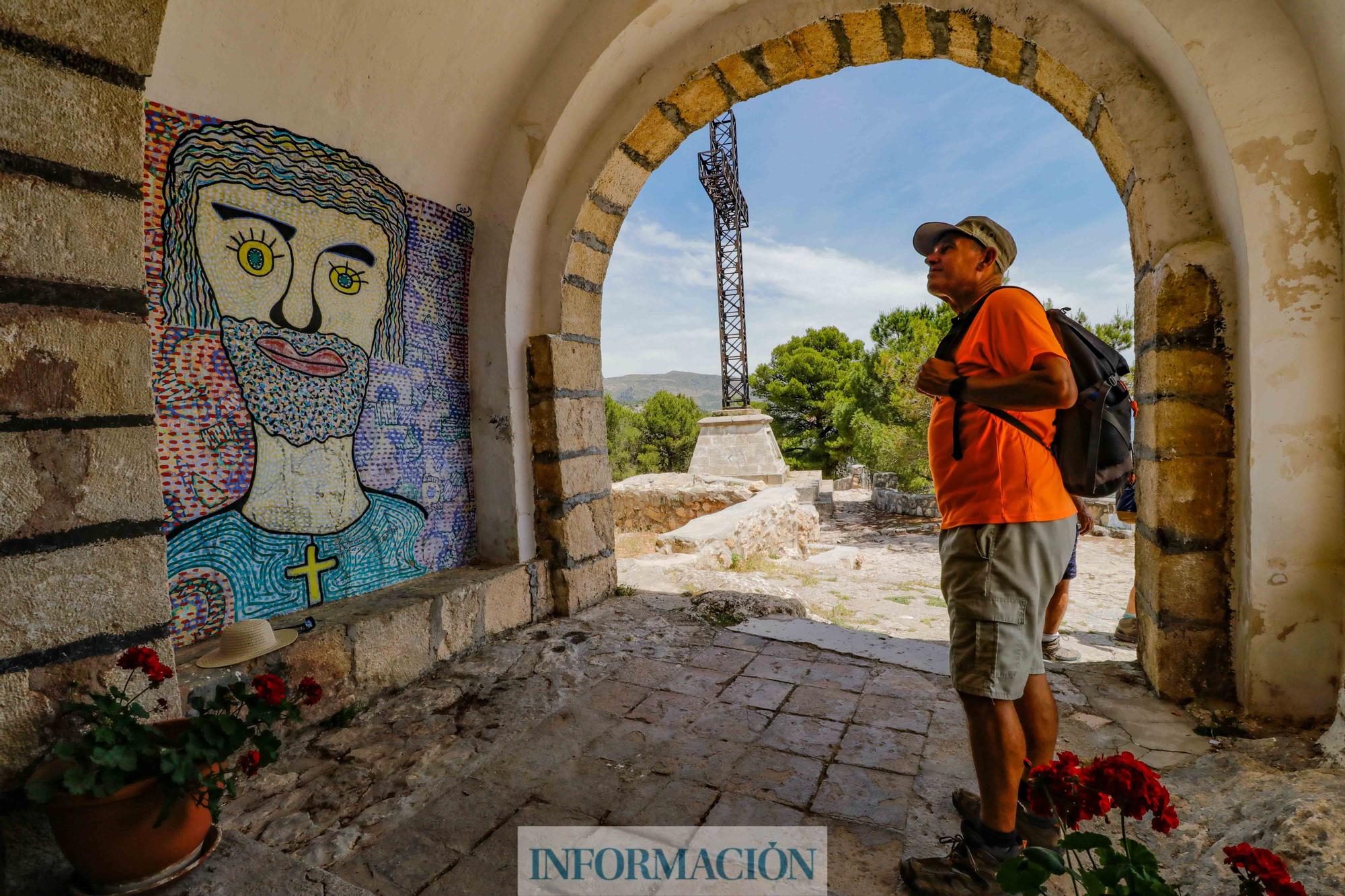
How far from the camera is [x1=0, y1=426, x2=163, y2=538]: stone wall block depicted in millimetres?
1341

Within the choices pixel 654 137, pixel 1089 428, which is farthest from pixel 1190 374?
pixel 654 137

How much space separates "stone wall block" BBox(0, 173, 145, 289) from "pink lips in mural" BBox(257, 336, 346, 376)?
119 cm

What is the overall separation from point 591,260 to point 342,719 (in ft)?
8.55

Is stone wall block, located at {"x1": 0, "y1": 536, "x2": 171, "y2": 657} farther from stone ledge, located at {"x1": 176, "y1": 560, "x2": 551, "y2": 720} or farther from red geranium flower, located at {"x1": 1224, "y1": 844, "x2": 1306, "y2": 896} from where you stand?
red geranium flower, located at {"x1": 1224, "y1": 844, "x2": 1306, "y2": 896}

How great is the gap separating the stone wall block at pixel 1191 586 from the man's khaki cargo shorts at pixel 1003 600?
4.38 ft

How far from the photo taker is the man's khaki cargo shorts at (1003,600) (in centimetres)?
144

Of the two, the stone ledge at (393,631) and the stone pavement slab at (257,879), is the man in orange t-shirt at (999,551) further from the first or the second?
the stone ledge at (393,631)

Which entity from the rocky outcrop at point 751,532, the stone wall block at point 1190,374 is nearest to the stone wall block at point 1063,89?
the stone wall block at point 1190,374

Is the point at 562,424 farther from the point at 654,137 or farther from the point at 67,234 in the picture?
the point at 67,234

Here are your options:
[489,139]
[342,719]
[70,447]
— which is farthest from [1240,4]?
[342,719]

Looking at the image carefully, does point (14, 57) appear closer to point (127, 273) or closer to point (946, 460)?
point (127, 273)

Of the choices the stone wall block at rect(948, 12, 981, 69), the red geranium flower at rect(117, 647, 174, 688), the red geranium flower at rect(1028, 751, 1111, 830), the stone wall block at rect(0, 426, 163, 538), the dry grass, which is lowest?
the dry grass

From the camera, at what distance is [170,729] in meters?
1.44

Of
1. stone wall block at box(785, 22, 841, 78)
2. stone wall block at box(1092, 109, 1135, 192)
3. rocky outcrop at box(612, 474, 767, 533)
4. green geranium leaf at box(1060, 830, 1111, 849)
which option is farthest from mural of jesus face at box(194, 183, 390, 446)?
rocky outcrop at box(612, 474, 767, 533)
